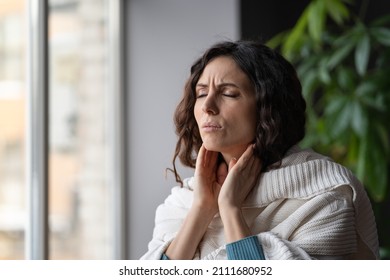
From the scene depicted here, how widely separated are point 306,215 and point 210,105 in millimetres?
210

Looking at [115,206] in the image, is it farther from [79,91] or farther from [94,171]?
[79,91]

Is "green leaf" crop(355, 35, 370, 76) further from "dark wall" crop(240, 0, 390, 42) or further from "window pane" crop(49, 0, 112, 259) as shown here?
"window pane" crop(49, 0, 112, 259)

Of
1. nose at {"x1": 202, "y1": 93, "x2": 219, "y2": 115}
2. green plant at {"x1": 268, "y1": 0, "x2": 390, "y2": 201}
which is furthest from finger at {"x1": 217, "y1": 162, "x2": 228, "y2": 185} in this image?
green plant at {"x1": 268, "y1": 0, "x2": 390, "y2": 201}

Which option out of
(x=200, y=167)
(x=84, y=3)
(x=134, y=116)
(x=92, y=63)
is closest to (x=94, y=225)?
(x=134, y=116)

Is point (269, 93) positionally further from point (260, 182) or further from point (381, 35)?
point (381, 35)

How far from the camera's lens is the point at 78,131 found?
2.27 metres

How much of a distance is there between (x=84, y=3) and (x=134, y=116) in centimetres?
41

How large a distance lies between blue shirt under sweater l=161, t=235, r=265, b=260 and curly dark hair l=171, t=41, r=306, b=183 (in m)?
0.13

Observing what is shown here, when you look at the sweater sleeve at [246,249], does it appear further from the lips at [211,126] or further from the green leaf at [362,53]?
the green leaf at [362,53]

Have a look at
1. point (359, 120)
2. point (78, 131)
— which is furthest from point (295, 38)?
point (78, 131)

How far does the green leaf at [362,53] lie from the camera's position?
1914 millimetres

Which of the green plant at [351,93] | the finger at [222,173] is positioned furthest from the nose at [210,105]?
the green plant at [351,93]

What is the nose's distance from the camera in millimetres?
997

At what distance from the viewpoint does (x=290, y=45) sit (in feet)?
6.98
